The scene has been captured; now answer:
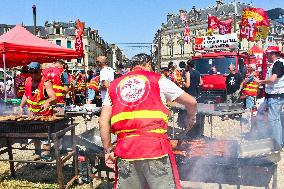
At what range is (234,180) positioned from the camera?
17.9 feet

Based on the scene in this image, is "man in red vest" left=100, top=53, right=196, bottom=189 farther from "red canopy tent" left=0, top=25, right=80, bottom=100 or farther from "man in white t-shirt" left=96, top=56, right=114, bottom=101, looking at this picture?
"red canopy tent" left=0, top=25, right=80, bottom=100

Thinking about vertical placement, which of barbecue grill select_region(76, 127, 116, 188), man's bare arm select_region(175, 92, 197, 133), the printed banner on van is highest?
the printed banner on van

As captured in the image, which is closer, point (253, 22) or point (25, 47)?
point (25, 47)

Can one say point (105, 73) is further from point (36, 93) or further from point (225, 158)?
point (225, 158)

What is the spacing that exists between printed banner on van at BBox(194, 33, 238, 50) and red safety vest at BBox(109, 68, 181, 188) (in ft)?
42.4

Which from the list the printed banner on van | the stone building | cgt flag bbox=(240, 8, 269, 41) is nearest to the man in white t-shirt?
the printed banner on van

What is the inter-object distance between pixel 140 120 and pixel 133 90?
28 cm

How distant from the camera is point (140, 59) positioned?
3.30 metres

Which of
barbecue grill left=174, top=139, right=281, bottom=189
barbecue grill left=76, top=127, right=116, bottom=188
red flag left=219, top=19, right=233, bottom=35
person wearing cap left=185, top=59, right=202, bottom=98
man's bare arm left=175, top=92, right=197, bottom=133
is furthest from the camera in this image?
red flag left=219, top=19, right=233, bottom=35

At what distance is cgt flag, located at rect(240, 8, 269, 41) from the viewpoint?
1786 cm

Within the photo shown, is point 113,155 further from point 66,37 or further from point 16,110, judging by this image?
point 66,37

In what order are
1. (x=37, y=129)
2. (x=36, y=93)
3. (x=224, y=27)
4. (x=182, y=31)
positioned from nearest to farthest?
(x=37, y=129), (x=36, y=93), (x=224, y=27), (x=182, y=31)

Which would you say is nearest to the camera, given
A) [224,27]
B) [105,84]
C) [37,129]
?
[37,129]

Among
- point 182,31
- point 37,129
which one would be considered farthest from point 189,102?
point 182,31
